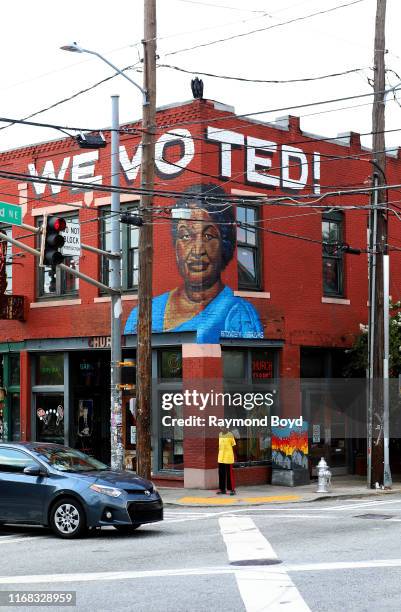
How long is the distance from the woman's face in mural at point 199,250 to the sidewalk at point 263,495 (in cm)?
524

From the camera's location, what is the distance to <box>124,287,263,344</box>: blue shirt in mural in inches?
968

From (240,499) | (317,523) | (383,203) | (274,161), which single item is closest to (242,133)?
(274,161)

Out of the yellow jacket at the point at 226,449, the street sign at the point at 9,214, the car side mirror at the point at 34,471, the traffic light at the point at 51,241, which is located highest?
the street sign at the point at 9,214

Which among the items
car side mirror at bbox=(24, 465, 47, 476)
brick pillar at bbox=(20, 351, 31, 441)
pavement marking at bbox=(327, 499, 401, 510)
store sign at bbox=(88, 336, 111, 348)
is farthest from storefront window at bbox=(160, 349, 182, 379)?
car side mirror at bbox=(24, 465, 47, 476)

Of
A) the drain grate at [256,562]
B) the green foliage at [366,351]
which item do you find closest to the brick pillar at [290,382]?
the green foliage at [366,351]

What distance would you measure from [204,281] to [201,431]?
151 inches

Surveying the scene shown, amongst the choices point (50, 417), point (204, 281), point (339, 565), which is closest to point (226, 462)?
point (204, 281)

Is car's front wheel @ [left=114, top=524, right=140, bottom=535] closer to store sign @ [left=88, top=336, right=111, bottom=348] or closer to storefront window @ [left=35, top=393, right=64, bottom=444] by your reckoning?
store sign @ [left=88, top=336, right=111, bottom=348]

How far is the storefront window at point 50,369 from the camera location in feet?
93.7

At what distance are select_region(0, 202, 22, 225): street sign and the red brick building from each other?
3499 millimetres

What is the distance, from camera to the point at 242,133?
2605cm

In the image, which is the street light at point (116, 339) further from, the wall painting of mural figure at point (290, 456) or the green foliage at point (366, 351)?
the green foliage at point (366, 351)

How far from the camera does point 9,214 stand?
66.7 ft

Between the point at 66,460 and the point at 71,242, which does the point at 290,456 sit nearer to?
the point at 71,242
